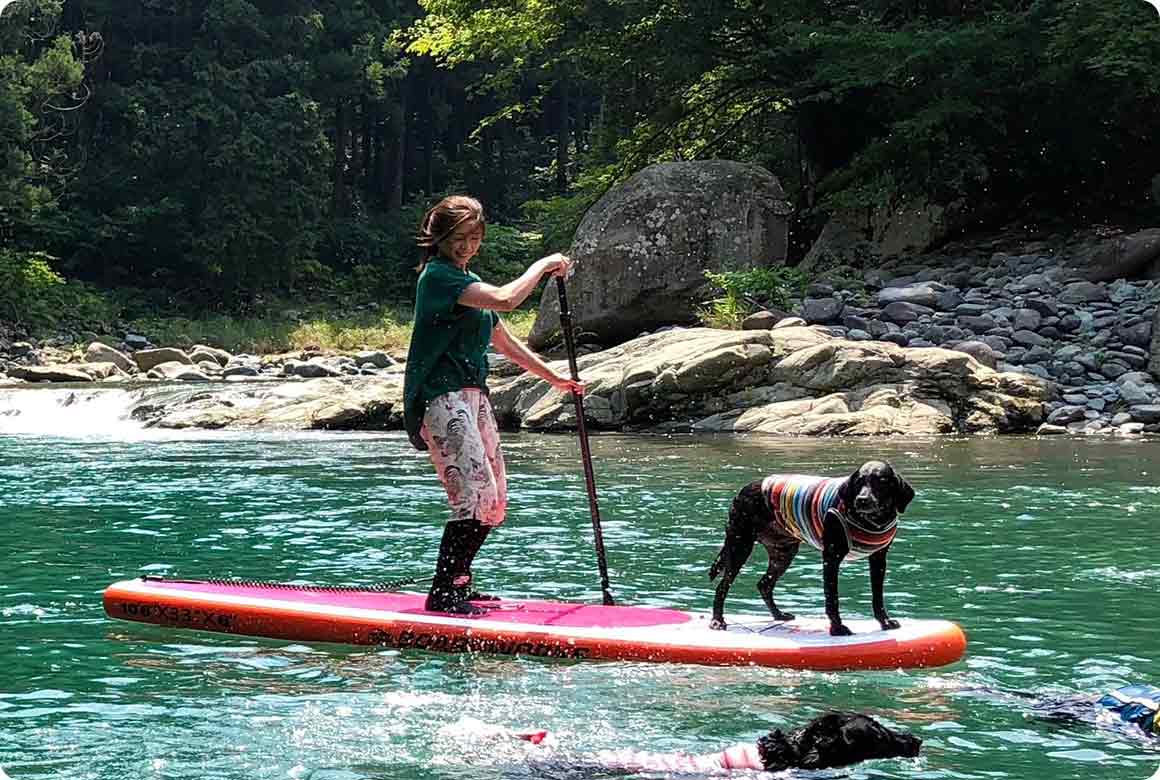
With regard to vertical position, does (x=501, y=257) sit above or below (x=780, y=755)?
above

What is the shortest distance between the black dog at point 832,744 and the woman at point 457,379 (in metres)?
2.12

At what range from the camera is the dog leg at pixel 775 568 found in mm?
5992

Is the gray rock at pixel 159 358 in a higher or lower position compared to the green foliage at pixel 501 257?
lower

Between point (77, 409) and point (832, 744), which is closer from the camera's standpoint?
point (832, 744)

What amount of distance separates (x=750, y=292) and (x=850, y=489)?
13828 millimetres

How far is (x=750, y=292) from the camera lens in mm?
18969

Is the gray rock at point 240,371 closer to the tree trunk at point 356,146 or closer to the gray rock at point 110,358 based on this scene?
the gray rock at point 110,358

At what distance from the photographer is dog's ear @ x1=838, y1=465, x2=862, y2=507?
5250mm

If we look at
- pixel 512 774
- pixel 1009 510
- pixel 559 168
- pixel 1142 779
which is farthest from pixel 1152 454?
pixel 559 168

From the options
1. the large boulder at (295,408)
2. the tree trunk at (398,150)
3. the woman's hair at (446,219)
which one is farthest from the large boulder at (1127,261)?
the tree trunk at (398,150)

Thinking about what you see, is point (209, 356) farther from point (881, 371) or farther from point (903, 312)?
point (881, 371)

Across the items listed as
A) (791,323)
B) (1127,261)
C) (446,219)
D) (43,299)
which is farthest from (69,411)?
(43,299)

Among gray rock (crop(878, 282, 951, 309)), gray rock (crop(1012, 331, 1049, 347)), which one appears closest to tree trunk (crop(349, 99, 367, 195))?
gray rock (crop(878, 282, 951, 309))

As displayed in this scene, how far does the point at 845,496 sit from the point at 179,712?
2.45 meters
